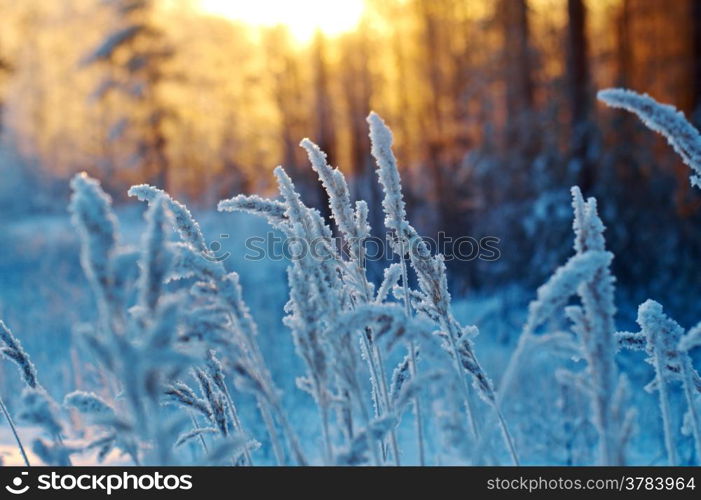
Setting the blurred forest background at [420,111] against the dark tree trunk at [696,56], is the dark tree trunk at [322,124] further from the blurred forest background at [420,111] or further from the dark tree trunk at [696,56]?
the dark tree trunk at [696,56]

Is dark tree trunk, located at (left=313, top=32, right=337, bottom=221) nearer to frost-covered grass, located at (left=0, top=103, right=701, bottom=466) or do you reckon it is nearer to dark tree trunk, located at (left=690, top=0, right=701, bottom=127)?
dark tree trunk, located at (left=690, top=0, right=701, bottom=127)

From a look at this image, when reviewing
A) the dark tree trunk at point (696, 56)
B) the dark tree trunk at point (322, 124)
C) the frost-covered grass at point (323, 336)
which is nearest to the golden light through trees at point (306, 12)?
the dark tree trunk at point (322, 124)

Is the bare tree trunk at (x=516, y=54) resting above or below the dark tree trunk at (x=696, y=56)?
above

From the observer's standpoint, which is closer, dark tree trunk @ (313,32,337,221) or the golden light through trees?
dark tree trunk @ (313,32,337,221)

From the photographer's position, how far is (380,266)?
10.3 meters

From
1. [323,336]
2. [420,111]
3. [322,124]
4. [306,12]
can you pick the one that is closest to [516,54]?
[420,111]

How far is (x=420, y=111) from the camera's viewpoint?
2398 centimetres

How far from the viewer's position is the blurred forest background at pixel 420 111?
8.53 metres

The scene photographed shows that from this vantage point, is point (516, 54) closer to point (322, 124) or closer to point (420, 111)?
point (420, 111)

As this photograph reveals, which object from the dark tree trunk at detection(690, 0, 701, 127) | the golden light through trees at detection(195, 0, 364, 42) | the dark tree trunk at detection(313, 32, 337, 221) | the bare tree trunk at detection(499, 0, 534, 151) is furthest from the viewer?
the bare tree trunk at detection(499, 0, 534, 151)

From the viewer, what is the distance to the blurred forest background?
8.53 meters

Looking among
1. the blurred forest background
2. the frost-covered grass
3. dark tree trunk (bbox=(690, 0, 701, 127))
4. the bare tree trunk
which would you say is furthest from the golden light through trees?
the frost-covered grass
